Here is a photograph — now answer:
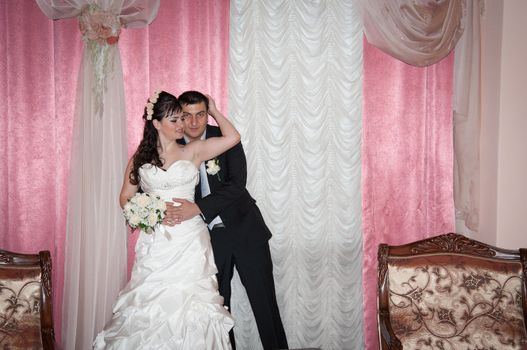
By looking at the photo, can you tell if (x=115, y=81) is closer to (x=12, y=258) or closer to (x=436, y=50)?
(x=12, y=258)

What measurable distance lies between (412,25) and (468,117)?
84 centimetres

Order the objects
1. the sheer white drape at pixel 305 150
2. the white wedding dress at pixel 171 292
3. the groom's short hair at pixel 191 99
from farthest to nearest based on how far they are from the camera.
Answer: the sheer white drape at pixel 305 150 → the groom's short hair at pixel 191 99 → the white wedding dress at pixel 171 292

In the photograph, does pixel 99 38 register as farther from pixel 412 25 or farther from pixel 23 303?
pixel 412 25

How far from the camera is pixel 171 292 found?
9.55 feet

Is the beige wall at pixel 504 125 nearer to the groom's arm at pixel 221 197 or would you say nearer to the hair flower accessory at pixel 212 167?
the groom's arm at pixel 221 197

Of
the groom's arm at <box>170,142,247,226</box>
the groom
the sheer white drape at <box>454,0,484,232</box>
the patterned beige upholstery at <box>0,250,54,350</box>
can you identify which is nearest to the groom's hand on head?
the groom's arm at <box>170,142,247,226</box>

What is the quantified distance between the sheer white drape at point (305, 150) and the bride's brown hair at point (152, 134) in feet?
2.71

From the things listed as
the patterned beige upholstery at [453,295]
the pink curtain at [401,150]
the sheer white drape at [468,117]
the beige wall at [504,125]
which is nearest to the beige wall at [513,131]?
the beige wall at [504,125]

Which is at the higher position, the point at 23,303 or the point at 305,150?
the point at 305,150

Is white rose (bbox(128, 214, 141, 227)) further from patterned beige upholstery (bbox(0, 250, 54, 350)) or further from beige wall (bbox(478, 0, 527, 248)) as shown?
beige wall (bbox(478, 0, 527, 248))

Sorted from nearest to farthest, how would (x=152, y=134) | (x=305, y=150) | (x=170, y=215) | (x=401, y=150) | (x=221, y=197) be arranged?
(x=170, y=215) < (x=152, y=134) < (x=221, y=197) < (x=305, y=150) < (x=401, y=150)

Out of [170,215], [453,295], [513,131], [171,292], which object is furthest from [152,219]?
[513,131]

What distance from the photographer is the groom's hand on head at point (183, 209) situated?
121 inches

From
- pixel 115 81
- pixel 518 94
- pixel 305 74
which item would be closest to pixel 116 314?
pixel 115 81
